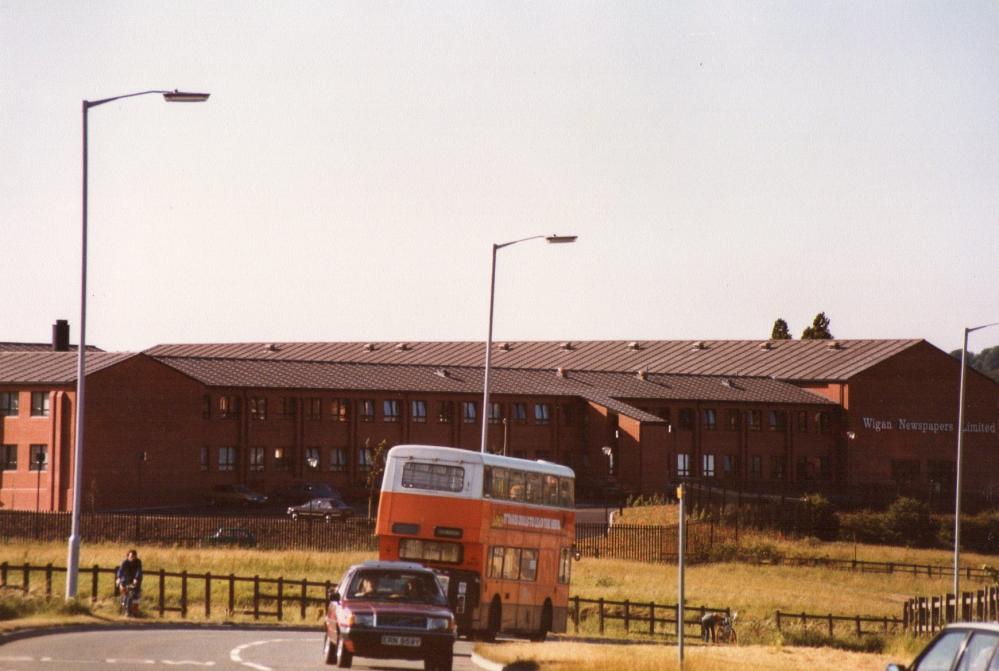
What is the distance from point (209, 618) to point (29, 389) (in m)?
47.4

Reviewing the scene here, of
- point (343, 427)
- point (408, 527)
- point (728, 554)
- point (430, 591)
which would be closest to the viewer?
point (430, 591)

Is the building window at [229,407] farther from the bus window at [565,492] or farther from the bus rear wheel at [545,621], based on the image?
the bus rear wheel at [545,621]

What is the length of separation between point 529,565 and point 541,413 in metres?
66.4

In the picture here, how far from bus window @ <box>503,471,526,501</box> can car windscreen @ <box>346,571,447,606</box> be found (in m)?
9.14

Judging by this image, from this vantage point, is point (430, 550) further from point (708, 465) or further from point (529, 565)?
point (708, 465)

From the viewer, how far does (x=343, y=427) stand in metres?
94.0

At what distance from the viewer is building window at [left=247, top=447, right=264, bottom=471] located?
8994 centimetres

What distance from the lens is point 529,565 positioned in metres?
36.9

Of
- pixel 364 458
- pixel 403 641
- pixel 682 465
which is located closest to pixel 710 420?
pixel 682 465

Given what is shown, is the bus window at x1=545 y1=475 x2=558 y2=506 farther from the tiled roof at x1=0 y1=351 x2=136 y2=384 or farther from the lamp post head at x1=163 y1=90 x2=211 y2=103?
the tiled roof at x1=0 y1=351 x2=136 y2=384

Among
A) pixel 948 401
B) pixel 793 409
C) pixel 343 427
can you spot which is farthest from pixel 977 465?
pixel 343 427

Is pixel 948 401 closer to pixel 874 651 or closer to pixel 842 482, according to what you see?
pixel 842 482

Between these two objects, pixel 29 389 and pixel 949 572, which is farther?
pixel 29 389

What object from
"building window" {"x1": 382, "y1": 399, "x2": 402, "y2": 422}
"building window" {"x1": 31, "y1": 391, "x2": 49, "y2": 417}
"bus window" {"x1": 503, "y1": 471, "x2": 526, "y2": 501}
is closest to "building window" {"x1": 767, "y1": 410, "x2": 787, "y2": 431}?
"building window" {"x1": 382, "y1": 399, "x2": 402, "y2": 422}
